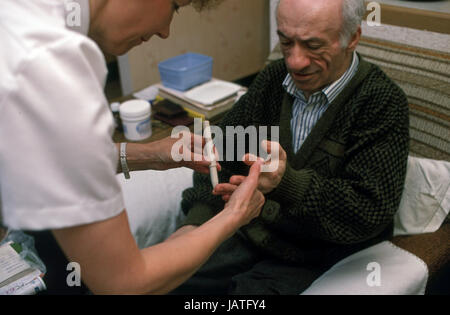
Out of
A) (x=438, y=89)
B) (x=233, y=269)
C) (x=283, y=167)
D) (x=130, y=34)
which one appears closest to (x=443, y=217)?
(x=438, y=89)

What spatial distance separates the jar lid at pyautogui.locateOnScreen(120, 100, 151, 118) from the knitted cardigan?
1.64ft

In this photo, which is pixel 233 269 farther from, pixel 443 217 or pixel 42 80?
pixel 42 80

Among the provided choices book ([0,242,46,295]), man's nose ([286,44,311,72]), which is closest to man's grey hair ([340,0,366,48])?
man's nose ([286,44,311,72])

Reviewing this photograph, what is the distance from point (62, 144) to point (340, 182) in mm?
825

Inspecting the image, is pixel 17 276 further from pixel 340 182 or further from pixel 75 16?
pixel 340 182

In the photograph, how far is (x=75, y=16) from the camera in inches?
25.9

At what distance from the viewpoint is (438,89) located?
125cm

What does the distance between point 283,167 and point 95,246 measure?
598 millimetres

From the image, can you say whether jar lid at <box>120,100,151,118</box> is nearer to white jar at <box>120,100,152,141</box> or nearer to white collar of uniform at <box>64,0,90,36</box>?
white jar at <box>120,100,152,141</box>

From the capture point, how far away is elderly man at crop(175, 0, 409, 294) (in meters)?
1.09

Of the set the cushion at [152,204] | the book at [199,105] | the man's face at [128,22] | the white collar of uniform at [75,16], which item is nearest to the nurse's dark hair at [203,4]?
the man's face at [128,22]

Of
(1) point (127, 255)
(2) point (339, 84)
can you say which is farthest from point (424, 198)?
(1) point (127, 255)

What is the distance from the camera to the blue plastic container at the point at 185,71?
188 cm
